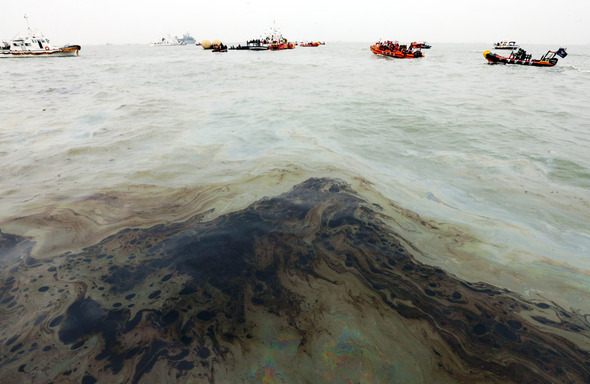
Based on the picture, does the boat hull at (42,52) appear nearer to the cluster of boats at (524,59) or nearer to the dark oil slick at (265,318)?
the dark oil slick at (265,318)

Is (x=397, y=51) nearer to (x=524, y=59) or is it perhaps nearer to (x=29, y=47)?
(x=524, y=59)

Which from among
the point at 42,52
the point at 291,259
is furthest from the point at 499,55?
the point at 42,52

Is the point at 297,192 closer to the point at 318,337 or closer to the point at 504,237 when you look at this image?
the point at 318,337

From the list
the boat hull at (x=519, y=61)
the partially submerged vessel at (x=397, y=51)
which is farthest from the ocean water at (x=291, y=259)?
the partially submerged vessel at (x=397, y=51)

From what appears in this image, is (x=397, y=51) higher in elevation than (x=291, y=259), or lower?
higher

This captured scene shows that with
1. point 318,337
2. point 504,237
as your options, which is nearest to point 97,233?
point 318,337

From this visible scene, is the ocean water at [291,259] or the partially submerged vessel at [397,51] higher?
the partially submerged vessel at [397,51]
